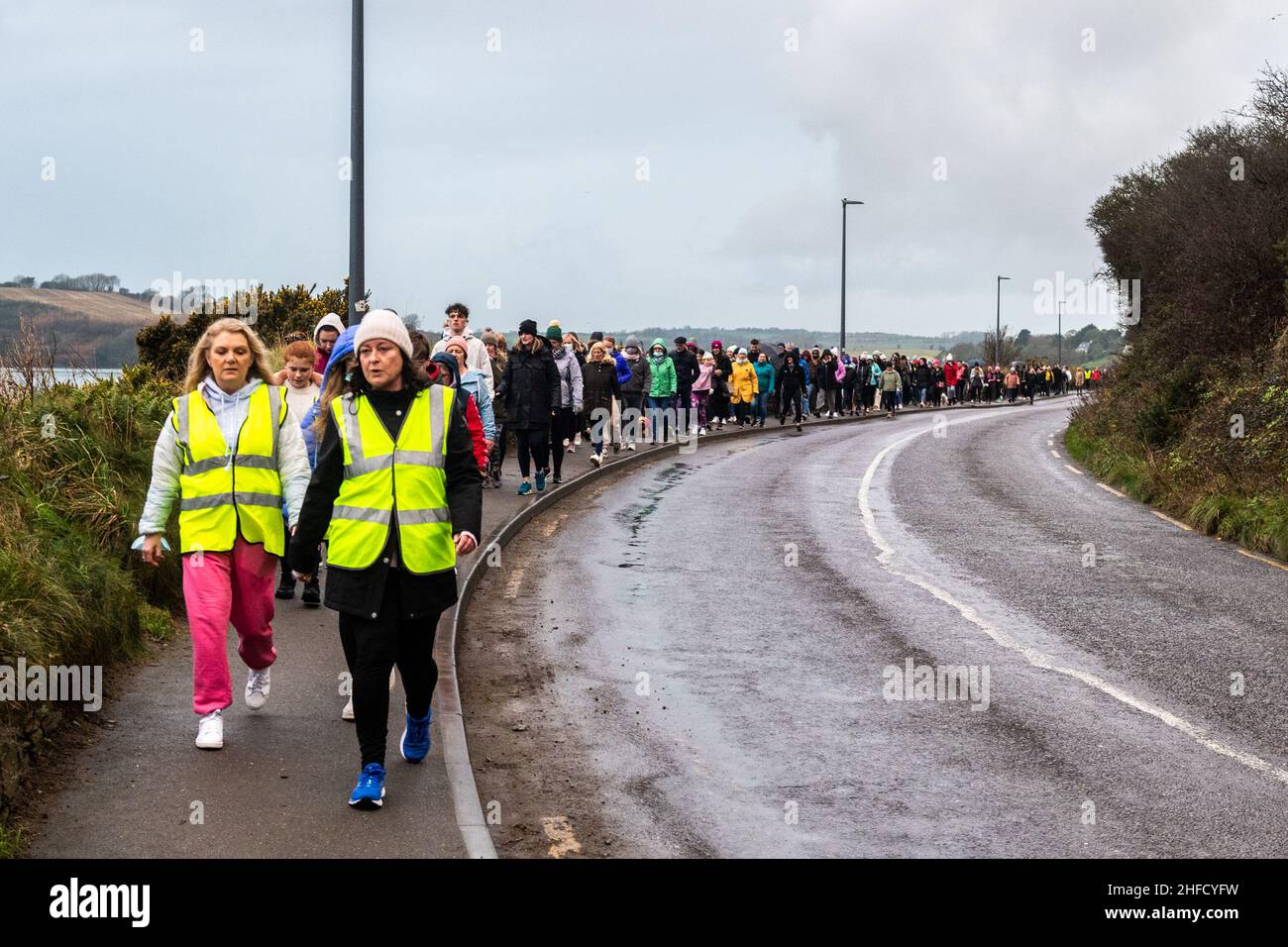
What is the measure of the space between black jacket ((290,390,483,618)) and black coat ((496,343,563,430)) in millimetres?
9834

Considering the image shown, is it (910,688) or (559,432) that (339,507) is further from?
(559,432)

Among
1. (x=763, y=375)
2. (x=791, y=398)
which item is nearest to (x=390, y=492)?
(x=763, y=375)

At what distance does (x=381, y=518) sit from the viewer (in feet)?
20.5

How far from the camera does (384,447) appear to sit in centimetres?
630

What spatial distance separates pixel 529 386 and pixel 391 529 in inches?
403

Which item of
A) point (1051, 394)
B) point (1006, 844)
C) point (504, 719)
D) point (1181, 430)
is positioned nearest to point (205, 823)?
point (504, 719)

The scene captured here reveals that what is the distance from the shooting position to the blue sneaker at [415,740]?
687cm

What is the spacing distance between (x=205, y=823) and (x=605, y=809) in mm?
1741

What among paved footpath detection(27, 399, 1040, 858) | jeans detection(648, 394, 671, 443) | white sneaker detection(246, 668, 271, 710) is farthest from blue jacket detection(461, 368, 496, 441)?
jeans detection(648, 394, 671, 443)

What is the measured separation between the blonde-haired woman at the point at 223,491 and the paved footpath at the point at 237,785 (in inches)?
11.9

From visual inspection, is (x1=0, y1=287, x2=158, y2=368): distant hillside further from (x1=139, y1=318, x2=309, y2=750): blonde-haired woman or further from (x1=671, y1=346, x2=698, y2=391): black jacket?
(x1=671, y1=346, x2=698, y2=391): black jacket

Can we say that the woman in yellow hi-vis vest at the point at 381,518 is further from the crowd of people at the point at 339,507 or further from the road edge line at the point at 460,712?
the road edge line at the point at 460,712

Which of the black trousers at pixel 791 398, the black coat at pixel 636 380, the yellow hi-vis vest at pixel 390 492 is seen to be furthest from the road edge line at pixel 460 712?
the black trousers at pixel 791 398

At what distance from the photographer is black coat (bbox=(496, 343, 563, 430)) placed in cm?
1644
